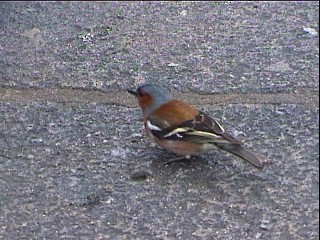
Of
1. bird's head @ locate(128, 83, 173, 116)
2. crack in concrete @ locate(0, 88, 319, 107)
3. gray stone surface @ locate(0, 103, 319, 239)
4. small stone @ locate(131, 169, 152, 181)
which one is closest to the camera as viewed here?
gray stone surface @ locate(0, 103, 319, 239)

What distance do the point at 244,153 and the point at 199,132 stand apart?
0.66 ft

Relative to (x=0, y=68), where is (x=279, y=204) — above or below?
below

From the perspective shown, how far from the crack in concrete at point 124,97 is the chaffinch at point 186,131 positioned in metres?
0.46

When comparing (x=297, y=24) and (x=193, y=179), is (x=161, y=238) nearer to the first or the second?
(x=193, y=179)

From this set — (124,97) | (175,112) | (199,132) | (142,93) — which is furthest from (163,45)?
(199,132)

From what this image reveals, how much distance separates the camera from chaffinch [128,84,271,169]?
345 cm

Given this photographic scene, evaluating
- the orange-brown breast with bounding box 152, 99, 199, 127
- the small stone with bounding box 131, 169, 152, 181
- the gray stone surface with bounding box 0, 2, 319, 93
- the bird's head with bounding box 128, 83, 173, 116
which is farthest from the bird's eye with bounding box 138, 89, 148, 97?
the gray stone surface with bounding box 0, 2, 319, 93

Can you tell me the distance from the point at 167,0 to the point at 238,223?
7.56 ft

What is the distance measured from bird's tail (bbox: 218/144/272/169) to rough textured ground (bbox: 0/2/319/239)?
0.07m

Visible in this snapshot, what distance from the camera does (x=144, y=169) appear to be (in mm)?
3580

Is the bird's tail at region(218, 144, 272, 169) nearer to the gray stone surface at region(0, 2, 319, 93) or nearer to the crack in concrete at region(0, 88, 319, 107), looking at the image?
the crack in concrete at region(0, 88, 319, 107)

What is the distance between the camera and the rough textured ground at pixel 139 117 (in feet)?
10.7

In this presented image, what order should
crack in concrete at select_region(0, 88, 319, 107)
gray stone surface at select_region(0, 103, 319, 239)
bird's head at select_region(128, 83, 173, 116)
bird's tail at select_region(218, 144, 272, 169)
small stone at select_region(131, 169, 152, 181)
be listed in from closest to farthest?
1. gray stone surface at select_region(0, 103, 319, 239)
2. bird's tail at select_region(218, 144, 272, 169)
3. small stone at select_region(131, 169, 152, 181)
4. bird's head at select_region(128, 83, 173, 116)
5. crack in concrete at select_region(0, 88, 319, 107)

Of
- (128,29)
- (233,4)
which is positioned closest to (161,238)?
(128,29)
